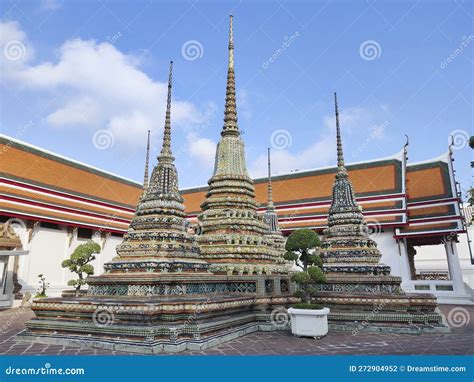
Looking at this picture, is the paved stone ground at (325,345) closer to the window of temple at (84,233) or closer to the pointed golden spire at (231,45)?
the pointed golden spire at (231,45)

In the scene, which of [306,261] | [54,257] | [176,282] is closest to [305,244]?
[306,261]

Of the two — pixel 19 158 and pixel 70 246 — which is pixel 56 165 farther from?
pixel 70 246

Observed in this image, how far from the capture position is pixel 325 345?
8.03 metres

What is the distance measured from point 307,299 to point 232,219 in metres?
3.82

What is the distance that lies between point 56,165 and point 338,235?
23153mm

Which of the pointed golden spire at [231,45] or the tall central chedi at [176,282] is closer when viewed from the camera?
the tall central chedi at [176,282]

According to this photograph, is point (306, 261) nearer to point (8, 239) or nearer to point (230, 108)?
point (230, 108)

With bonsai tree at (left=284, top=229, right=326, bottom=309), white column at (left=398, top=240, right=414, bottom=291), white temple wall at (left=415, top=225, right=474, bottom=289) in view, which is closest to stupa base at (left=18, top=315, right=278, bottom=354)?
bonsai tree at (left=284, top=229, right=326, bottom=309)

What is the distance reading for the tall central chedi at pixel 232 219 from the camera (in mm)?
12109

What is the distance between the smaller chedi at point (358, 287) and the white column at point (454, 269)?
11128 mm

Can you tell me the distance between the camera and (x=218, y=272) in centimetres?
1164

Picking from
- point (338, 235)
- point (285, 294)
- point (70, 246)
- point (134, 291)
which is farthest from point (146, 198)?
point (70, 246)

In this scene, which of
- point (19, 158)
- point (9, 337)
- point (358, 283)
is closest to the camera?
point (9, 337)

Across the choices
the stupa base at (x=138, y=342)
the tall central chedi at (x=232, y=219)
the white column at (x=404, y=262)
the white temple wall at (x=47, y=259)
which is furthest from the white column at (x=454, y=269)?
the white temple wall at (x=47, y=259)
